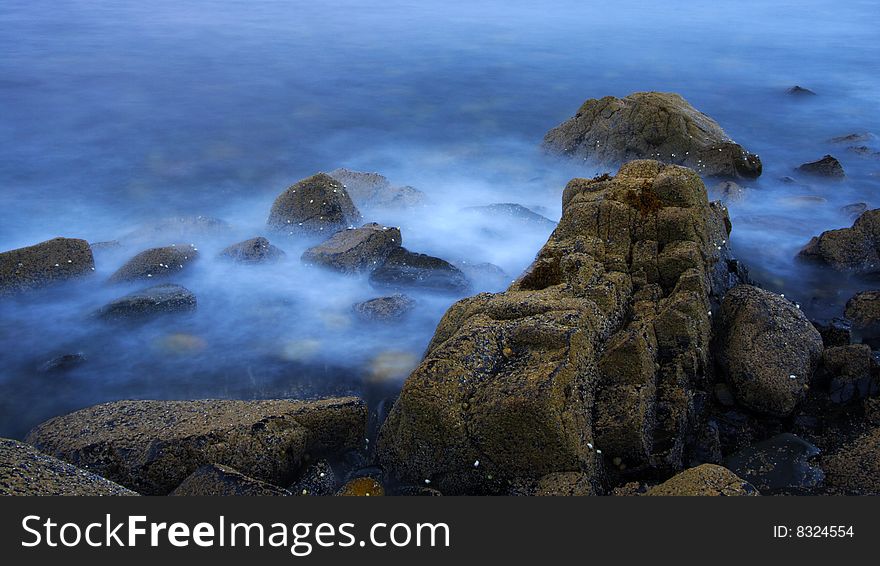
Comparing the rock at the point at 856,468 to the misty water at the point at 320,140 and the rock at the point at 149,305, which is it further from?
the rock at the point at 149,305

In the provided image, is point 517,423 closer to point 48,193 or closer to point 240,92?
point 48,193

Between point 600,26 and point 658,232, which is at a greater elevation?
point 600,26

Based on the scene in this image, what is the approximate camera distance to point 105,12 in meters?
22.9

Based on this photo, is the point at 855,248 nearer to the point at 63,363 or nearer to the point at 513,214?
the point at 513,214

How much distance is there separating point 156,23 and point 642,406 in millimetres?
20674

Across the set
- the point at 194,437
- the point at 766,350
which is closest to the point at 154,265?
the point at 194,437

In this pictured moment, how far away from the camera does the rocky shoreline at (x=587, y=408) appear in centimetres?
416

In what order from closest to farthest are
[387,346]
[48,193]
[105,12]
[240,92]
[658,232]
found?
[658,232]
[387,346]
[48,193]
[240,92]
[105,12]

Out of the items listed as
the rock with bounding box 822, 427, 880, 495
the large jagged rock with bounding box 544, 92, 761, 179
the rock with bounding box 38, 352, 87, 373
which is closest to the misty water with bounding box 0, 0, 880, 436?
the rock with bounding box 38, 352, 87, 373

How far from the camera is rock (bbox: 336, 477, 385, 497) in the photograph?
168 inches

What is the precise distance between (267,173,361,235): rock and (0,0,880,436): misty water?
8.8 inches

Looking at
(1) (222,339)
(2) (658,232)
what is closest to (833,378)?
(2) (658,232)

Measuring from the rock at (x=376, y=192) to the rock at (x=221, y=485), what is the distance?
567 centimetres

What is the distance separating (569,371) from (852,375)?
2242 millimetres
